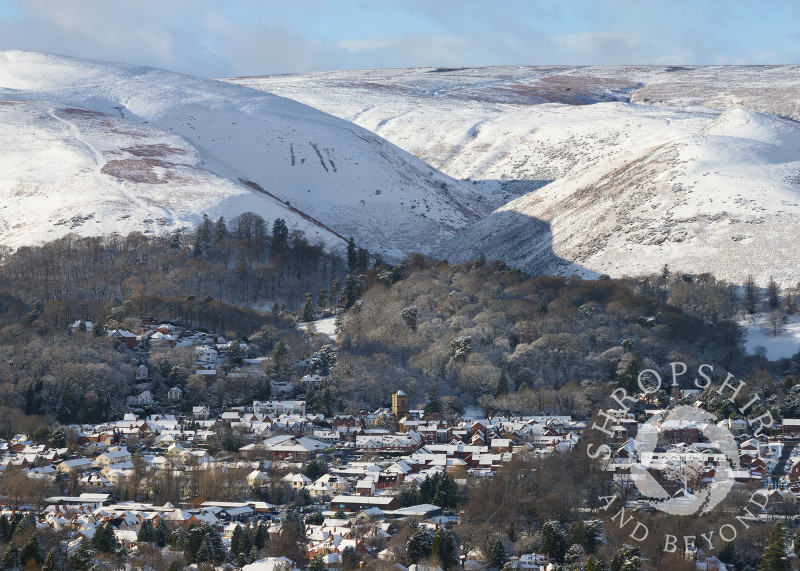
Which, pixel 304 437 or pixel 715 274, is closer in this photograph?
pixel 304 437

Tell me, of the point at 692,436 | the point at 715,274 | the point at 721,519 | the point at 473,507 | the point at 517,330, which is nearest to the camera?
the point at 721,519

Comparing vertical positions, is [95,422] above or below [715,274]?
below

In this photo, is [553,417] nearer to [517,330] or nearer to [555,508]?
[517,330]

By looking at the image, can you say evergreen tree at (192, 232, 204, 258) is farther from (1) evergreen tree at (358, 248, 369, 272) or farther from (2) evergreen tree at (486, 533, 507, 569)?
(2) evergreen tree at (486, 533, 507, 569)

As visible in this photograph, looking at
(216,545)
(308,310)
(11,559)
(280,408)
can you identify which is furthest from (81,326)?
(216,545)

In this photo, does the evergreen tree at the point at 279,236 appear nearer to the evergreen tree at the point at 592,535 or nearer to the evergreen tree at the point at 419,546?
the evergreen tree at the point at 419,546

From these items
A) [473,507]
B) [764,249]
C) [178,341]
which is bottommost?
[473,507]

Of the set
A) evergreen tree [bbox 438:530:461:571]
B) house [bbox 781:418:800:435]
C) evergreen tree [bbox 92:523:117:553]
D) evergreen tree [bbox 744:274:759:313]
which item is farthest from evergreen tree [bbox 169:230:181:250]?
evergreen tree [bbox 438:530:461:571]

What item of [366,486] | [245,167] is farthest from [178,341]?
[245,167]

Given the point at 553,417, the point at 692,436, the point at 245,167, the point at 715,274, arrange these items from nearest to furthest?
the point at 692,436
the point at 553,417
the point at 715,274
the point at 245,167
